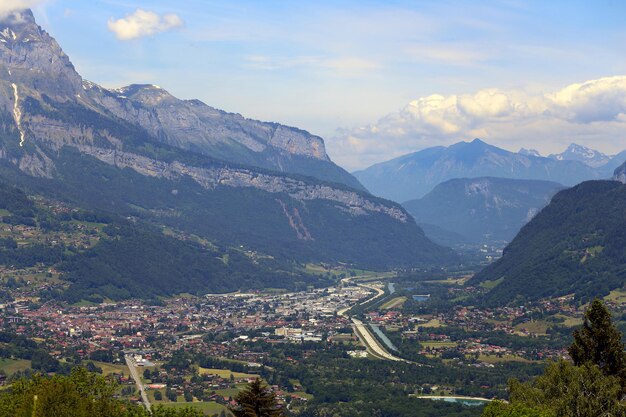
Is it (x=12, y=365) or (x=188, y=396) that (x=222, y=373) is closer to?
(x=188, y=396)

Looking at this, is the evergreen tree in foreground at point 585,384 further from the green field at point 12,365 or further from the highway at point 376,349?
the highway at point 376,349

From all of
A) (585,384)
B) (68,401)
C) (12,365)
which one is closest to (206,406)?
(12,365)

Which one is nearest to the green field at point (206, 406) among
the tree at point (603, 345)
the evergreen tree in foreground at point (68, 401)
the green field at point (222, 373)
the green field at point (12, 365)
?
the green field at point (222, 373)

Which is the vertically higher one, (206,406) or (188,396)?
(188,396)

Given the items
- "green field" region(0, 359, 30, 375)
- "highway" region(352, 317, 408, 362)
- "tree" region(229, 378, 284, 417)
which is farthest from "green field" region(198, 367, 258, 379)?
"tree" region(229, 378, 284, 417)

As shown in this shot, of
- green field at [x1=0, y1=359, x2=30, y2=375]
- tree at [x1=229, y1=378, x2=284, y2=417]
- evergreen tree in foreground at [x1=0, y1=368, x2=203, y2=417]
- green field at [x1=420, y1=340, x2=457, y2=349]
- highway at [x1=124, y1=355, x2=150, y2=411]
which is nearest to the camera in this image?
tree at [x1=229, y1=378, x2=284, y2=417]

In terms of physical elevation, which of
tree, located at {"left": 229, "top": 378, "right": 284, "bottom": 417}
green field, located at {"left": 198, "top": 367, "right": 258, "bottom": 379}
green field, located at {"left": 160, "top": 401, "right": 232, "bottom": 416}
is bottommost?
green field, located at {"left": 198, "top": 367, "right": 258, "bottom": 379}

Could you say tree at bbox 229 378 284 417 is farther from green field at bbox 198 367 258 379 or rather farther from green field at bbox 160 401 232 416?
green field at bbox 198 367 258 379

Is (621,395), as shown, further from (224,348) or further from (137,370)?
(224,348)

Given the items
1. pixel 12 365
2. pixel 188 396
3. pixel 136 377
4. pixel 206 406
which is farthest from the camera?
pixel 12 365
